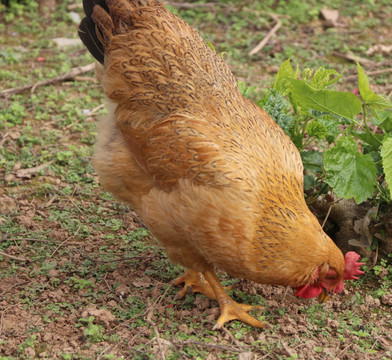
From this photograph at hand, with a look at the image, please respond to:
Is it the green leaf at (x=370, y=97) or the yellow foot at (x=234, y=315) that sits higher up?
the green leaf at (x=370, y=97)

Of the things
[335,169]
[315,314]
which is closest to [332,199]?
[335,169]

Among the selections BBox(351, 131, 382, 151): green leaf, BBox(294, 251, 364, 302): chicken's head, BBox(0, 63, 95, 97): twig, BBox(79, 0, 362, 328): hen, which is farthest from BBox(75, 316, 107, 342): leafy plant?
BBox(0, 63, 95, 97): twig

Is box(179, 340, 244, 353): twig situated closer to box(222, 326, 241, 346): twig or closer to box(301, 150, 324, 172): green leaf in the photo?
box(222, 326, 241, 346): twig

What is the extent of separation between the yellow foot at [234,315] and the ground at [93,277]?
4cm

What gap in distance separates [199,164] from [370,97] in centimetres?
129

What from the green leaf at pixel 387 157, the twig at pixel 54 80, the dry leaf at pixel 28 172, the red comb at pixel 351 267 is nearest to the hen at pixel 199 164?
the red comb at pixel 351 267

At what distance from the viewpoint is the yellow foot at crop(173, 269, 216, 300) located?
399cm

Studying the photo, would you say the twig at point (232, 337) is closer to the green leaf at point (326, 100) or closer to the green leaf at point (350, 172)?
the green leaf at point (350, 172)

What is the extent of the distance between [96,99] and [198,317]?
3.40 metres

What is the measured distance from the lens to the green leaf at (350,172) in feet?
12.1

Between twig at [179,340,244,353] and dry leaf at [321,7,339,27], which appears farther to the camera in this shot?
dry leaf at [321,7,339,27]

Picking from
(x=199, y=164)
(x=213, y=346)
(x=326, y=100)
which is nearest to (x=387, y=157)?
(x=326, y=100)

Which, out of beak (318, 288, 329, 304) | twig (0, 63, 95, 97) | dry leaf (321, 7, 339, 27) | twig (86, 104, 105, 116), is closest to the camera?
beak (318, 288, 329, 304)

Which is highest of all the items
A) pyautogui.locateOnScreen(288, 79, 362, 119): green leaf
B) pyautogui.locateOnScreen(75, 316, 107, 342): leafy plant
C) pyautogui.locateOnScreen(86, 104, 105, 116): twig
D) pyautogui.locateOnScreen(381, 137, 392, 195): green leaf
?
pyautogui.locateOnScreen(288, 79, 362, 119): green leaf
